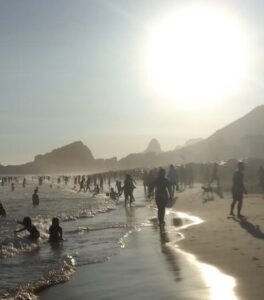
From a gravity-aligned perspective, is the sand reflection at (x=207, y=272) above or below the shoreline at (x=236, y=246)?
below

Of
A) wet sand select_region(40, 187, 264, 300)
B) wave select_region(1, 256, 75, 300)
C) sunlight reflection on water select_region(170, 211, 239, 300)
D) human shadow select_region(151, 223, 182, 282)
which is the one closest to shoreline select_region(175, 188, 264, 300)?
wet sand select_region(40, 187, 264, 300)

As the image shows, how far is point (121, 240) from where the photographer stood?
51.8ft

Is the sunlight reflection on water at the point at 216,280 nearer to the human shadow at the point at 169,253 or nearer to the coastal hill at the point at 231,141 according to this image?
the human shadow at the point at 169,253

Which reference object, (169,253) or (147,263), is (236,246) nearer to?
(169,253)

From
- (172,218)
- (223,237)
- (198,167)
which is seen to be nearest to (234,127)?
(198,167)

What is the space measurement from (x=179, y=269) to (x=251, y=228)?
5.47 m

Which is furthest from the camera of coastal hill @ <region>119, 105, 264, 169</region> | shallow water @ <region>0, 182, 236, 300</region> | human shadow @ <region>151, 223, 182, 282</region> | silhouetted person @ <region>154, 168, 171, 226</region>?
coastal hill @ <region>119, 105, 264, 169</region>

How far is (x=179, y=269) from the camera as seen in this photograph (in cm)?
1016

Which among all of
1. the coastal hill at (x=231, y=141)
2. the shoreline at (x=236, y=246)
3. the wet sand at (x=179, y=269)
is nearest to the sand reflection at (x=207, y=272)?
the wet sand at (x=179, y=269)

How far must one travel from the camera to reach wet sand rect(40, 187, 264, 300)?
8.34m

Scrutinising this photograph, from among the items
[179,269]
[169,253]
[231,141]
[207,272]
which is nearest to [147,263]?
[179,269]

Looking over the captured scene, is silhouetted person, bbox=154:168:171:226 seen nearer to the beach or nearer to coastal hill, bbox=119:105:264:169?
the beach

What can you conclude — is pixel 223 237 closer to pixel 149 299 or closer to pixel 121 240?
pixel 121 240

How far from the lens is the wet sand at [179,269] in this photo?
8.34m
